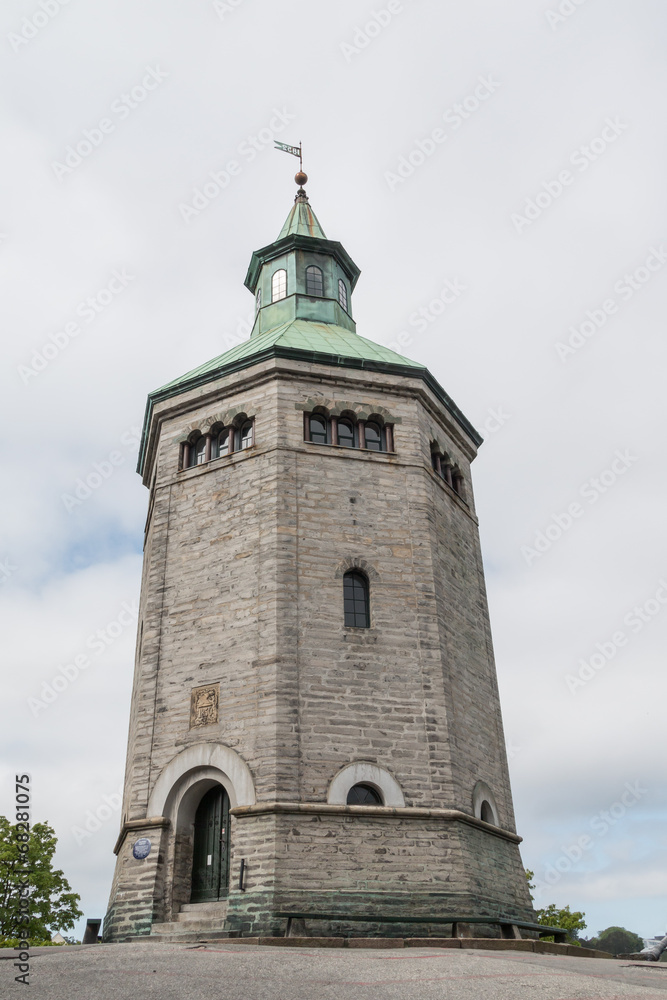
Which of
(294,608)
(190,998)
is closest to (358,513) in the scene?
(294,608)

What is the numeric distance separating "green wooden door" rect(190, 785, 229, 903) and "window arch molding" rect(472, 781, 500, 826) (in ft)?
16.0

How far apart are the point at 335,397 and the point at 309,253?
8.04 m

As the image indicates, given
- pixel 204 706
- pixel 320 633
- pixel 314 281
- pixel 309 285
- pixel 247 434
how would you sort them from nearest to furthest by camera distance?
pixel 204 706, pixel 320 633, pixel 247 434, pixel 309 285, pixel 314 281

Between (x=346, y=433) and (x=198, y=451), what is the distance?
3.61 m

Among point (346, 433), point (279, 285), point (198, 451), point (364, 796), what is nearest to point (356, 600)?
point (364, 796)

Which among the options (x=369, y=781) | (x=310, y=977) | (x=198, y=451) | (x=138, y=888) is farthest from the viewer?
(x=198, y=451)

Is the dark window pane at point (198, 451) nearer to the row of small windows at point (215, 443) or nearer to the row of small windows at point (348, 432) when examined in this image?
the row of small windows at point (215, 443)

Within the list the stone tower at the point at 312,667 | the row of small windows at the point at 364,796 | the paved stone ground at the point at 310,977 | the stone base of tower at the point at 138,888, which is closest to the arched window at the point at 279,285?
the stone tower at the point at 312,667

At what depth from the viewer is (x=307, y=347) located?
65.4 feet

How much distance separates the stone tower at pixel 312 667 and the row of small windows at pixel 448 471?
42mm

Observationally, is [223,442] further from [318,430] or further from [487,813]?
[487,813]

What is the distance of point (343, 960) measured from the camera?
9.51 m

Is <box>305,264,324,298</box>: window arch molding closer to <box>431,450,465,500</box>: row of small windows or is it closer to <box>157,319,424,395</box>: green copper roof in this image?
<box>157,319,424,395</box>: green copper roof

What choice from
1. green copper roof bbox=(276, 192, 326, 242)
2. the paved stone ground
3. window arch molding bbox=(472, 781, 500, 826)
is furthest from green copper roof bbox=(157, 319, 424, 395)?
the paved stone ground
